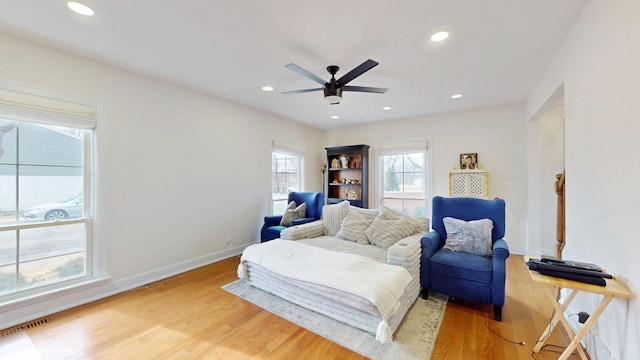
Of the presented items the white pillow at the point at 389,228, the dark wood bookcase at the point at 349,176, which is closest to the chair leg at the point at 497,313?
the white pillow at the point at 389,228

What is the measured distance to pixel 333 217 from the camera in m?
3.51

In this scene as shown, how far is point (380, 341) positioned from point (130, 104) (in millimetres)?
3545

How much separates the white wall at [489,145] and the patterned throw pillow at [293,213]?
2444 mm

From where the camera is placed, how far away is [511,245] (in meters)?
4.12

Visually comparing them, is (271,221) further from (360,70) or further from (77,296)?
(360,70)

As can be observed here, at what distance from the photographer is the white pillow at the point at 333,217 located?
3.47 m

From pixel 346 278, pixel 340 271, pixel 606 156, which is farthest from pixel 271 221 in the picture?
pixel 606 156

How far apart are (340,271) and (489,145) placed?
12.3ft

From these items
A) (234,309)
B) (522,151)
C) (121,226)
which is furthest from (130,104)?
(522,151)

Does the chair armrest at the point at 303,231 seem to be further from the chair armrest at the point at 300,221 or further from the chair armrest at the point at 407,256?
the chair armrest at the point at 407,256

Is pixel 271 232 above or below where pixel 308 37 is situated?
below

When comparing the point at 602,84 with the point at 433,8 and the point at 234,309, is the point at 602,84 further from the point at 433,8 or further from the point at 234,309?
the point at 234,309

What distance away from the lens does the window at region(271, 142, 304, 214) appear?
4.87 metres

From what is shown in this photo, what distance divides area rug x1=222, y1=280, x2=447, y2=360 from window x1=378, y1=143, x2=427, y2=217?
8.17ft
